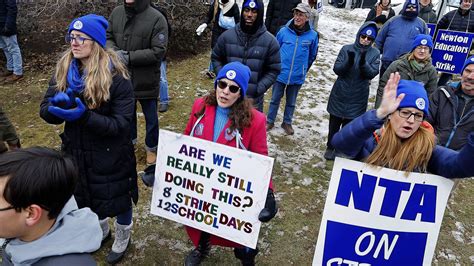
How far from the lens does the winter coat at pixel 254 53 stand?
4403mm

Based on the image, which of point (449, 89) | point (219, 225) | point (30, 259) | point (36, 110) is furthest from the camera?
point (36, 110)

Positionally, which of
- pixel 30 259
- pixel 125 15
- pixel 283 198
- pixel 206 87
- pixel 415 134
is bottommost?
pixel 283 198

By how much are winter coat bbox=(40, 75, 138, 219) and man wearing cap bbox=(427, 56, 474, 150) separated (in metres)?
3.02

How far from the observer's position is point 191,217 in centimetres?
285

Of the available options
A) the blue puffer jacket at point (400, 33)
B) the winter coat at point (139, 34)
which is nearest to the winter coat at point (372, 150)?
the winter coat at point (139, 34)

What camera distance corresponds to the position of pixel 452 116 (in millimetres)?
3682

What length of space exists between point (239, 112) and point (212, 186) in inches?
23.2

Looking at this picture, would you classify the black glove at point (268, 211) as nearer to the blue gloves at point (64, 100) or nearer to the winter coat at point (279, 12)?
the blue gloves at point (64, 100)

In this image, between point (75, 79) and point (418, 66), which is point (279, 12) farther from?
point (75, 79)

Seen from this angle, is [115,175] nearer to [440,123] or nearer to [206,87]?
[440,123]

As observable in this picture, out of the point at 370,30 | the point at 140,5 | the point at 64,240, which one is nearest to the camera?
the point at 64,240

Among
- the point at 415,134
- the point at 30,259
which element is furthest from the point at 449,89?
the point at 30,259

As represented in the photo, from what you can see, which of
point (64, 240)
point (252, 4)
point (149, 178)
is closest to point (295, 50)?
point (252, 4)

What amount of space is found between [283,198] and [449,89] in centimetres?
213
